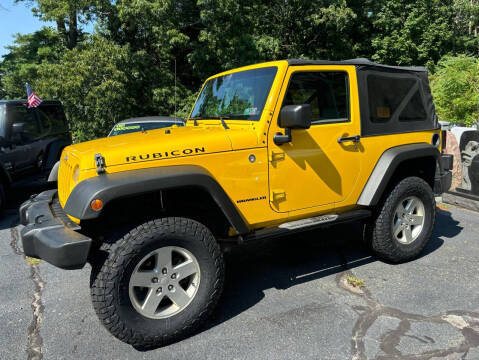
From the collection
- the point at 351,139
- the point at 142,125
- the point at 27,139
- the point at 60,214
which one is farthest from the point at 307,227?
the point at 27,139

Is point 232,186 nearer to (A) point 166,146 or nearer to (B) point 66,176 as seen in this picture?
(A) point 166,146

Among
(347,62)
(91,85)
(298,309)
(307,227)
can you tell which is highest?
(91,85)

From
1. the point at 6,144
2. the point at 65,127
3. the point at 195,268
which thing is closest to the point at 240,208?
the point at 195,268

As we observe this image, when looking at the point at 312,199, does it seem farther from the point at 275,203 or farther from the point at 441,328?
the point at 441,328

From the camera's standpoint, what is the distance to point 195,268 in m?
2.89

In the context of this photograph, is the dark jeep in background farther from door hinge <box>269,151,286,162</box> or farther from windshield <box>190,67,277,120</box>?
door hinge <box>269,151,286,162</box>

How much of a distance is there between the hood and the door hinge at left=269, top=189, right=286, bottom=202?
1.47 ft

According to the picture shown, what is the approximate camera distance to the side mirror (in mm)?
2994

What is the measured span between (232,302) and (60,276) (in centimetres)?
195

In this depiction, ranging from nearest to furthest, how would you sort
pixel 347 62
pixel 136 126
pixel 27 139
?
pixel 347 62
pixel 27 139
pixel 136 126

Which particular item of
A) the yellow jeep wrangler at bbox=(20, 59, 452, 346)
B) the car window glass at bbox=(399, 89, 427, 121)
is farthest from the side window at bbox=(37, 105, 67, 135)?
the car window glass at bbox=(399, 89, 427, 121)

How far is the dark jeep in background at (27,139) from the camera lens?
6.52 m

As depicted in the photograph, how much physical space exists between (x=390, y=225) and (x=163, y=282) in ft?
8.03

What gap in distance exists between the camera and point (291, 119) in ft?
9.94
